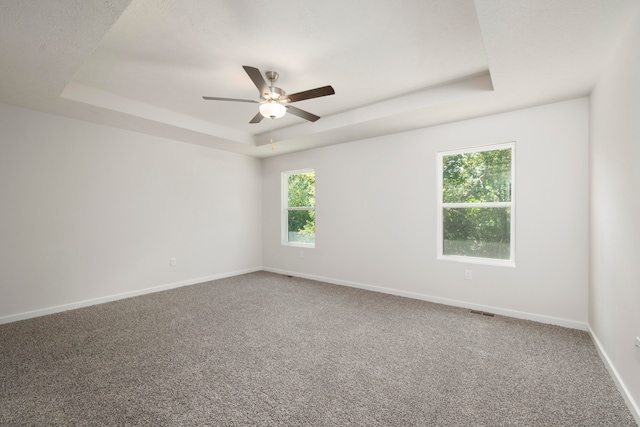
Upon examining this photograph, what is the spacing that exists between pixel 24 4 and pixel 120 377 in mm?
2324

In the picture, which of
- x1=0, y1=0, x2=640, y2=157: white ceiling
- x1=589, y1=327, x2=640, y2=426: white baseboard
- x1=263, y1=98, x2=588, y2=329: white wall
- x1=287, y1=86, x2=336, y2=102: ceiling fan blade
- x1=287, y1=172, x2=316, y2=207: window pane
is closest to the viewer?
x1=589, y1=327, x2=640, y2=426: white baseboard

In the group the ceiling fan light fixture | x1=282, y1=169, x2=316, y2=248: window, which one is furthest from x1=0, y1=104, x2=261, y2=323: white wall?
the ceiling fan light fixture

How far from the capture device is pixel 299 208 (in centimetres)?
522

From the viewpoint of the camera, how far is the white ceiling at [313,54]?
68.6 inches

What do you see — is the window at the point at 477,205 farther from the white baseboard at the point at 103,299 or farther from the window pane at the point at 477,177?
the white baseboard at the point at 103,299

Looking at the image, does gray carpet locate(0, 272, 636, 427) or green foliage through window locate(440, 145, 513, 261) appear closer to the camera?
gray carpet locate(0, 272, 636, 427)

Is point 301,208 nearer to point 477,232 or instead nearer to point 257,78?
point 477,232

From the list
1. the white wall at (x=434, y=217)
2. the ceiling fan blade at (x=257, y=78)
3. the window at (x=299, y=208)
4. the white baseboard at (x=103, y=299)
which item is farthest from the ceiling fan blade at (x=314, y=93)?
the white baseboard at (x=103, y=299)

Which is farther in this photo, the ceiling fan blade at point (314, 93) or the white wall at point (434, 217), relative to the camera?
the white wall at point (434, 217)

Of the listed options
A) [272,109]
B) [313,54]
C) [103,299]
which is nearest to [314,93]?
[313,54]

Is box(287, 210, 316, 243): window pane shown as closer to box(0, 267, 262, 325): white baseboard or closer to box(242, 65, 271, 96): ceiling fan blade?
box(0, 267, 262, 325): white baseboard

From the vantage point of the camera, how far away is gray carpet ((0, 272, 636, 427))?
157 cm

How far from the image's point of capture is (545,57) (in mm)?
2074

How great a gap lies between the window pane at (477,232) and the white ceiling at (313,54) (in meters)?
1.15
